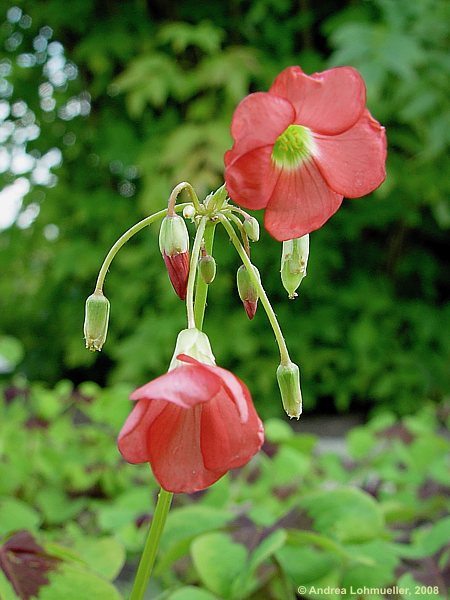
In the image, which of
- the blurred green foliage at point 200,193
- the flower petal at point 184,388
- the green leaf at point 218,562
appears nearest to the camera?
the flower petal at point 184,388

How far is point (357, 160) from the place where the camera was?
0.43 metres

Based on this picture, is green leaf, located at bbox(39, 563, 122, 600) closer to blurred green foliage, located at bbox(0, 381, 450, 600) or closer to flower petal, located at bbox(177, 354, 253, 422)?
blurred green foliage, located at bbox(0, 381, 450, 600)

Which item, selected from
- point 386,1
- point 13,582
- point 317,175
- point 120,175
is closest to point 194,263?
point 317,175

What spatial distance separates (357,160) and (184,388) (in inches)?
6.7

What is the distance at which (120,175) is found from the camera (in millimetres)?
3047

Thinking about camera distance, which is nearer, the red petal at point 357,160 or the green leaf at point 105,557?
the red petal at point 357,160

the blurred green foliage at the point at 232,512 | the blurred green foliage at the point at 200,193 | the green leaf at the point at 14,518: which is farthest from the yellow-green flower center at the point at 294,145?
the blurred green foliage at the point at 200,193

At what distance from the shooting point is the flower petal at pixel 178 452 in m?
0.40

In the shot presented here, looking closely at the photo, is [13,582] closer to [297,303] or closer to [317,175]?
[317,175]

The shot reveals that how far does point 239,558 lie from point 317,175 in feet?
1.04

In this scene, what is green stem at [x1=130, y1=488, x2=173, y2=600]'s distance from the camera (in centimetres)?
43

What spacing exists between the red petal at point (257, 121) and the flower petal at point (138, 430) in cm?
14

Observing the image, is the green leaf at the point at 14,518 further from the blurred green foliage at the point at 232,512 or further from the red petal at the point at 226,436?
the red petal at the point at 226,436

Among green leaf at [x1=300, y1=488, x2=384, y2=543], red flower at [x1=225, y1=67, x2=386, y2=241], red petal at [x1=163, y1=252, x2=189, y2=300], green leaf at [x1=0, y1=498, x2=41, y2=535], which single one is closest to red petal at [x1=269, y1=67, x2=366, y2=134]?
red flower at [x1=225, y1=67, x2=386, y2=241]
